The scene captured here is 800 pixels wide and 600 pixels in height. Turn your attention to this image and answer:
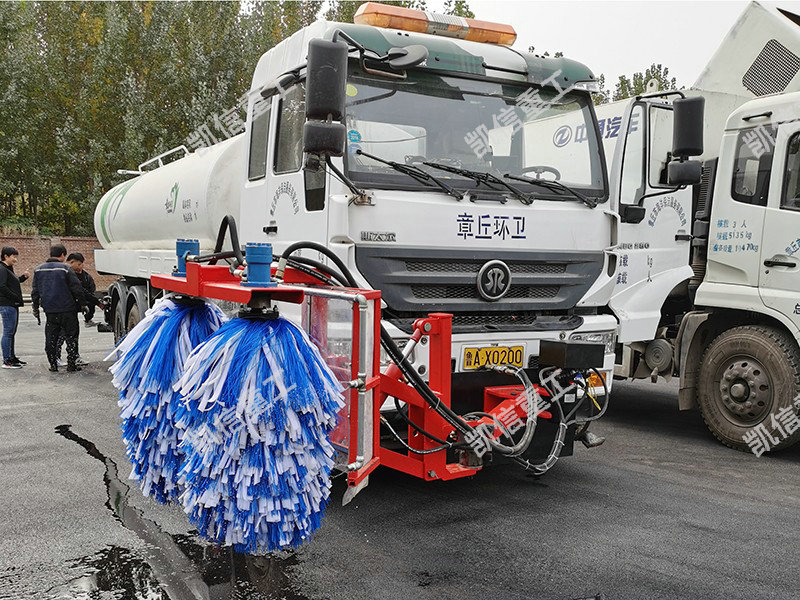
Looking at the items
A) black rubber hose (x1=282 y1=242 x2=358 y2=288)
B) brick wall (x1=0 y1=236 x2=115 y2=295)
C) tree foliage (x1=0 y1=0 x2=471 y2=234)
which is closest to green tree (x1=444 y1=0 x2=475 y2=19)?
tree foliage (x1=0 y1=0 x2=471 y2=234)

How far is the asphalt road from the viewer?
351 cm

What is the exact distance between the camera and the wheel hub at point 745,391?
601cm

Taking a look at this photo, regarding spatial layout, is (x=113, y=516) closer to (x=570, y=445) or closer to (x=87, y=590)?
(x=87, y=590)

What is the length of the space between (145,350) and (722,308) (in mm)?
5000

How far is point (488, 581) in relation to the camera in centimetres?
355

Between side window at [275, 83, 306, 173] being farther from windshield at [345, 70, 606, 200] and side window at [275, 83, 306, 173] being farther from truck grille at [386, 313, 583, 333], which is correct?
truck grille at [386, 313, 583, 333]

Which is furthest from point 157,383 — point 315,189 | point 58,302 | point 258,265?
point 58,302

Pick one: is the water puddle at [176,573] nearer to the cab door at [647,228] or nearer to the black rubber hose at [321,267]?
the black rubber hose at [321,267]

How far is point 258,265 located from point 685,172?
349cm

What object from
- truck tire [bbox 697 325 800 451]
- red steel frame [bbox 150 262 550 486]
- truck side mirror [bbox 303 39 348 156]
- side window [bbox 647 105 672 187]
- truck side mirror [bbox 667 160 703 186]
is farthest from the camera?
side window [bbox 647 105 672 187]

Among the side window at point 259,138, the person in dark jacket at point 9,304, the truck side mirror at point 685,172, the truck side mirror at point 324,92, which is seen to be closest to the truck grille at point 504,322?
the truck side mirror at point 324,92

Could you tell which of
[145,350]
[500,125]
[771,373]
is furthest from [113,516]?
[771,373]

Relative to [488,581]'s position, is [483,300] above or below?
above

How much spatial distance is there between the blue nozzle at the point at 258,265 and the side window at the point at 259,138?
2.28 m
